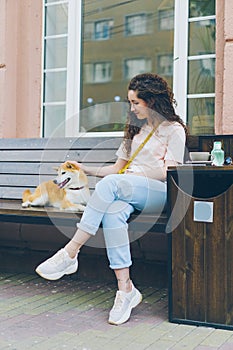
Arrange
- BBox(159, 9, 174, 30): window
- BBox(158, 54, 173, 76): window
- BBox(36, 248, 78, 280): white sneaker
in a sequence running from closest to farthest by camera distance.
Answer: BBox(36, 248, 78, 280): white sneaker
BBox(159, 9, 174, 30): window
BBox(158, 54, 173, 76): window

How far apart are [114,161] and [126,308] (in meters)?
1.25

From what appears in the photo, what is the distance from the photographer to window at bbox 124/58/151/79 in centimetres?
1092

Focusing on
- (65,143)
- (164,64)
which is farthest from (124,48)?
(65,143)

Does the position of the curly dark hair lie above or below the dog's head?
above

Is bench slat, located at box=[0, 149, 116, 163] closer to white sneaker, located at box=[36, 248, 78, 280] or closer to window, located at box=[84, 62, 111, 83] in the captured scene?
white sneaker, located at box=[36, 248, 78, 280]

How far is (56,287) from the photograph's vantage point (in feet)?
11.8

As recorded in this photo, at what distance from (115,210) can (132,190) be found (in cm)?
15

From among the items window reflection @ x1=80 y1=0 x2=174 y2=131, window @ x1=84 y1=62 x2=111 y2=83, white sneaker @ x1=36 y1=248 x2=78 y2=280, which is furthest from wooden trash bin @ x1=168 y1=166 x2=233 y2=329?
window @ x1=84 y1=62 x2=111 y2=83

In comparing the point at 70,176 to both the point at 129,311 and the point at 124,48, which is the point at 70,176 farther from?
the point at 124,48

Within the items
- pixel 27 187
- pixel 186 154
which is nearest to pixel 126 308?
pixel 186 154

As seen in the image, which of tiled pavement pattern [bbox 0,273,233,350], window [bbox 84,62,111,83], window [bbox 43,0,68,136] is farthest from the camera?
window [bbox 84,62,111,83]

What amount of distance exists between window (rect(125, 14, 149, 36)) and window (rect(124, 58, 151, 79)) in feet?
2.04

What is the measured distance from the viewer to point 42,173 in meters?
4.04

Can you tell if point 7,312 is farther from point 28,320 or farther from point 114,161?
point 114,161
